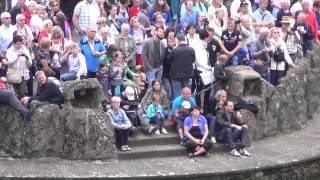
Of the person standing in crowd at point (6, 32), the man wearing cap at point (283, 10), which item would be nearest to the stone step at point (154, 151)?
the person standing in crowd at point (6, 32)

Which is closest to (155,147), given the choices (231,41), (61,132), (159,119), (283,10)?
(159,119)

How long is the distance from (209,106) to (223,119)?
2.25 feet

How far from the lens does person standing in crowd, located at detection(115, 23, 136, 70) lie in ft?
55.3

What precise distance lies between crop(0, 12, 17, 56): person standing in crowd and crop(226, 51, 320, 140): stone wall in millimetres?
4850

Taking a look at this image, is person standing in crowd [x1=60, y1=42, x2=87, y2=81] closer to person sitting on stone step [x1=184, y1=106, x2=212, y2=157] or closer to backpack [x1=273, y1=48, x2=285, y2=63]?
person sitting on stone step [x1=184, y1=106, x2=212, y2=157]

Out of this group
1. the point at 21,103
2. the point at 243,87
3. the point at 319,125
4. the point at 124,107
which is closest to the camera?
the point at 21,103

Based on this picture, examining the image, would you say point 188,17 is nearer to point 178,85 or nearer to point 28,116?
point 178,85

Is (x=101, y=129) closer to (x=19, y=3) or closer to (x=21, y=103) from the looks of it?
(x=21, y=103)

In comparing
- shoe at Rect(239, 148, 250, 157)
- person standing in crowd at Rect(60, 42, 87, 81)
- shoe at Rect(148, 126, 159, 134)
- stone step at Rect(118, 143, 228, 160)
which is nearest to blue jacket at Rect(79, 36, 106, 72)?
person standing in crowd at Rect(60, 42, 87, 81)

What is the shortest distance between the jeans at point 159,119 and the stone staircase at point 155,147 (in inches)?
9.7

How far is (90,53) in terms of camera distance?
1609 centimetres

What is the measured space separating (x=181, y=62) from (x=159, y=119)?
1.45 m

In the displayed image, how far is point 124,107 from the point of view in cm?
1591

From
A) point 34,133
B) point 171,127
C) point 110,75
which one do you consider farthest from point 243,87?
point 34,133
